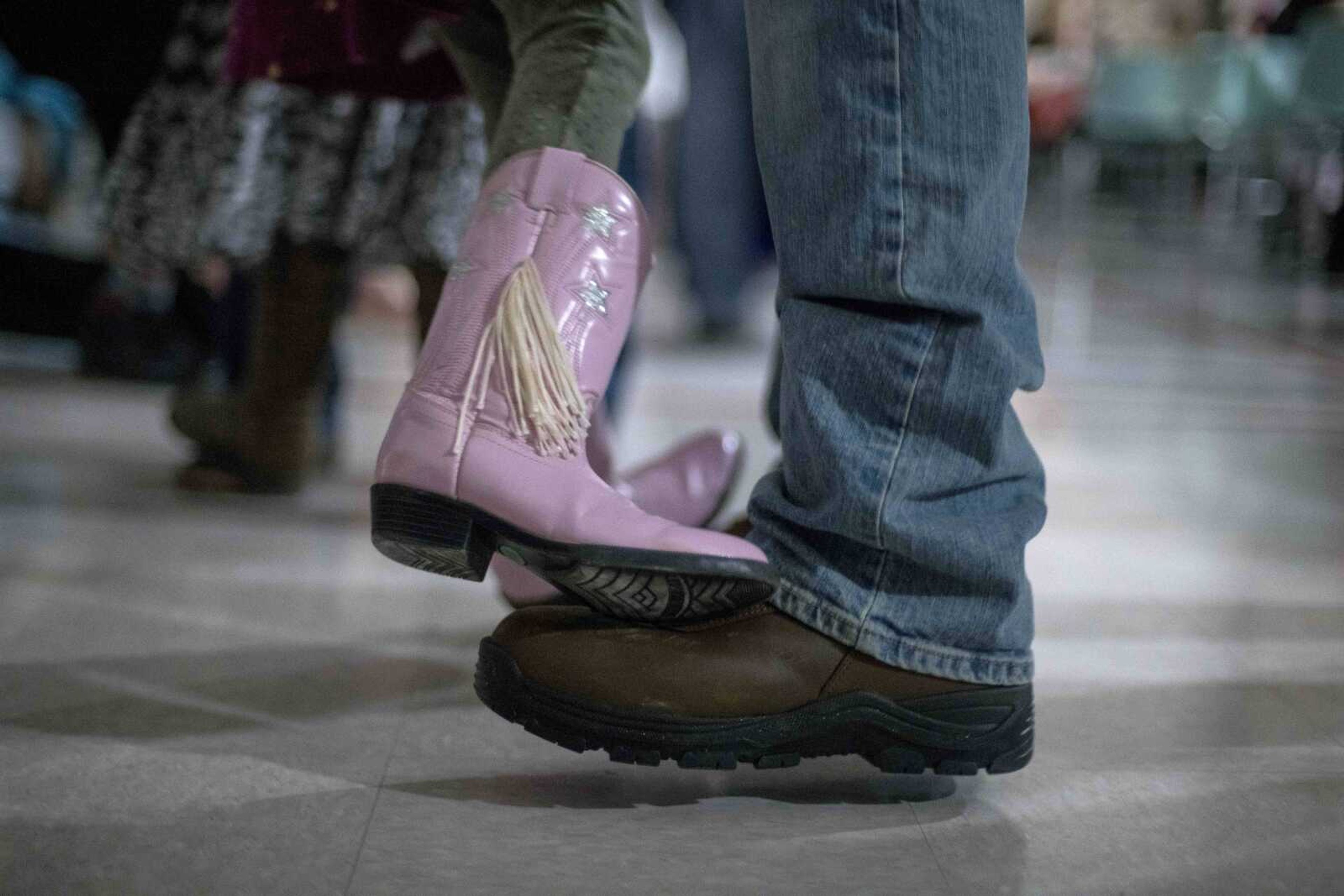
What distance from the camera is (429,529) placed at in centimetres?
74

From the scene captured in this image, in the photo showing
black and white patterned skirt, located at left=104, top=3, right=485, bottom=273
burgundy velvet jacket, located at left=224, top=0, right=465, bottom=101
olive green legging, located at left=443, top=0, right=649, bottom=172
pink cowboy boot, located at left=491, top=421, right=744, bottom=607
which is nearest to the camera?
olive green legging, located at left=443, top=0, right=649, bottom=172

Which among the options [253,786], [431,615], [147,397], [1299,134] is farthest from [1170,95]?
[253,786]

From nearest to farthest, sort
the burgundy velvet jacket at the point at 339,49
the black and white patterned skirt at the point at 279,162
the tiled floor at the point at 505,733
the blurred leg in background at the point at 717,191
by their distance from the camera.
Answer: the tiled floor at the point at 505,733 → the burgundy velvet jacket at the point at 339,49 → the black and white patterned skirt at the point at 279,162 → the blurred leg in background at the point at 717,191

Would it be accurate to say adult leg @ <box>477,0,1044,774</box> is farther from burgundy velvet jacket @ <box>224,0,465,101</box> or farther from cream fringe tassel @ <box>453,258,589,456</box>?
burgundy velvet jacket @ <box>224,0,465,101</box>

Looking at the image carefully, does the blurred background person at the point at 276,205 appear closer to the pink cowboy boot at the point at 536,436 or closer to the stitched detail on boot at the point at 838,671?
the pink cowboy boot at the point at 536,436

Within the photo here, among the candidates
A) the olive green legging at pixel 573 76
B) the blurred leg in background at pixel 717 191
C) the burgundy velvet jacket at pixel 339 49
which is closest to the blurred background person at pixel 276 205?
the burgundy velvet jacket at pixel 339 49

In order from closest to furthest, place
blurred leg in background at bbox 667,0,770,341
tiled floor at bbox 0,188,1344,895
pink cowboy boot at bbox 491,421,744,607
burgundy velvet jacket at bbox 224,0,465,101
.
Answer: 1. tiled floor at bbox 0,188,1344,895
2. burgundy velvet jacket at bbox 224,0,465,101
3. pink cowboy boot at bbox 491,421,744,607
4. blurred leg in background at bbox 667,0,770,341

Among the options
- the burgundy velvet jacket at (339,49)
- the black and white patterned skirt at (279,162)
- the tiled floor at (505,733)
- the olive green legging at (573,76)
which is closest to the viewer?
the tiled floor at (505,733)

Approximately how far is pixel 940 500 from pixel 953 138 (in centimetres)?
19

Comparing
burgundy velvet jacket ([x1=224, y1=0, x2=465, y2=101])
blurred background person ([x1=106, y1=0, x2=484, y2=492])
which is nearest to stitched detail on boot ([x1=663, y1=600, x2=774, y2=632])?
burgundy velvet jacket ([x1=224, y1=0, x2=465, y2=101])

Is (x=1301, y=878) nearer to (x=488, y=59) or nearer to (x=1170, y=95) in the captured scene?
(x=488, y=59)

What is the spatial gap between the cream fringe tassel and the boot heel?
3cm

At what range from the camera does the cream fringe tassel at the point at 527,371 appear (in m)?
0.74

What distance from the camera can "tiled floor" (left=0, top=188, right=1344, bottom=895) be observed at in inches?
26.7
